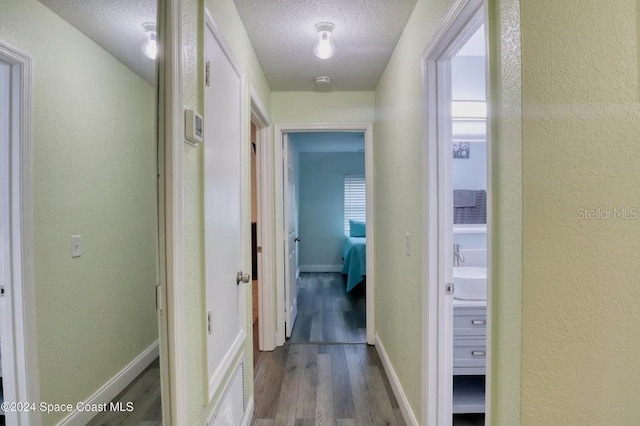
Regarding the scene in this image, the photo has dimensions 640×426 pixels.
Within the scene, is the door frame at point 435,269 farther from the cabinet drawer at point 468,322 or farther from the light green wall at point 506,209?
the light green wall at point 506,209

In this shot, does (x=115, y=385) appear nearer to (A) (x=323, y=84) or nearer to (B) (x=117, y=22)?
(B) (x=117, y=22)

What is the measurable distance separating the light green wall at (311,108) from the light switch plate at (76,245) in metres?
2.57

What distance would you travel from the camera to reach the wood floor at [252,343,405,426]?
206 cm

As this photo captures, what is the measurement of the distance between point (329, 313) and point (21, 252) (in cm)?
373

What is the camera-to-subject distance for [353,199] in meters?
6.48

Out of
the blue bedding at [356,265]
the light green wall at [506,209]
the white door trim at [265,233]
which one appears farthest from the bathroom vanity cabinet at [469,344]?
the blue bedding at [356,265]

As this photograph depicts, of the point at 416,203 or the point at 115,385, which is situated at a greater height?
the point at 416,203

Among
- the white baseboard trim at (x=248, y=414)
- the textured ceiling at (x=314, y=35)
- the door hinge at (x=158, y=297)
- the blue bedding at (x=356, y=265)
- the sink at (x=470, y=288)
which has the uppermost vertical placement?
the textured ceiling at (x=314, y=35)

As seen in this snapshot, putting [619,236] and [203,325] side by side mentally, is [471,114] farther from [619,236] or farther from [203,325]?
[203,325]

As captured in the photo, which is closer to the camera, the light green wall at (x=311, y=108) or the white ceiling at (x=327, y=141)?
the light green wall at (x=311, y=108)

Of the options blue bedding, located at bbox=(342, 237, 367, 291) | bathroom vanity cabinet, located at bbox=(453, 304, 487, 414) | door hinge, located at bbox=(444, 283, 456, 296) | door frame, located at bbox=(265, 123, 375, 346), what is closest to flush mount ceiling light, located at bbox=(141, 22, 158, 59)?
door hinge, located at bbox=(444, 283, 456, 296)

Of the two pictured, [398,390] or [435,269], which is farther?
[398,390]

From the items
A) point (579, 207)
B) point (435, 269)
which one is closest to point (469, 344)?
point (435, 269)

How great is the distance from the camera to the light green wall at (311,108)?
306 centimetres
